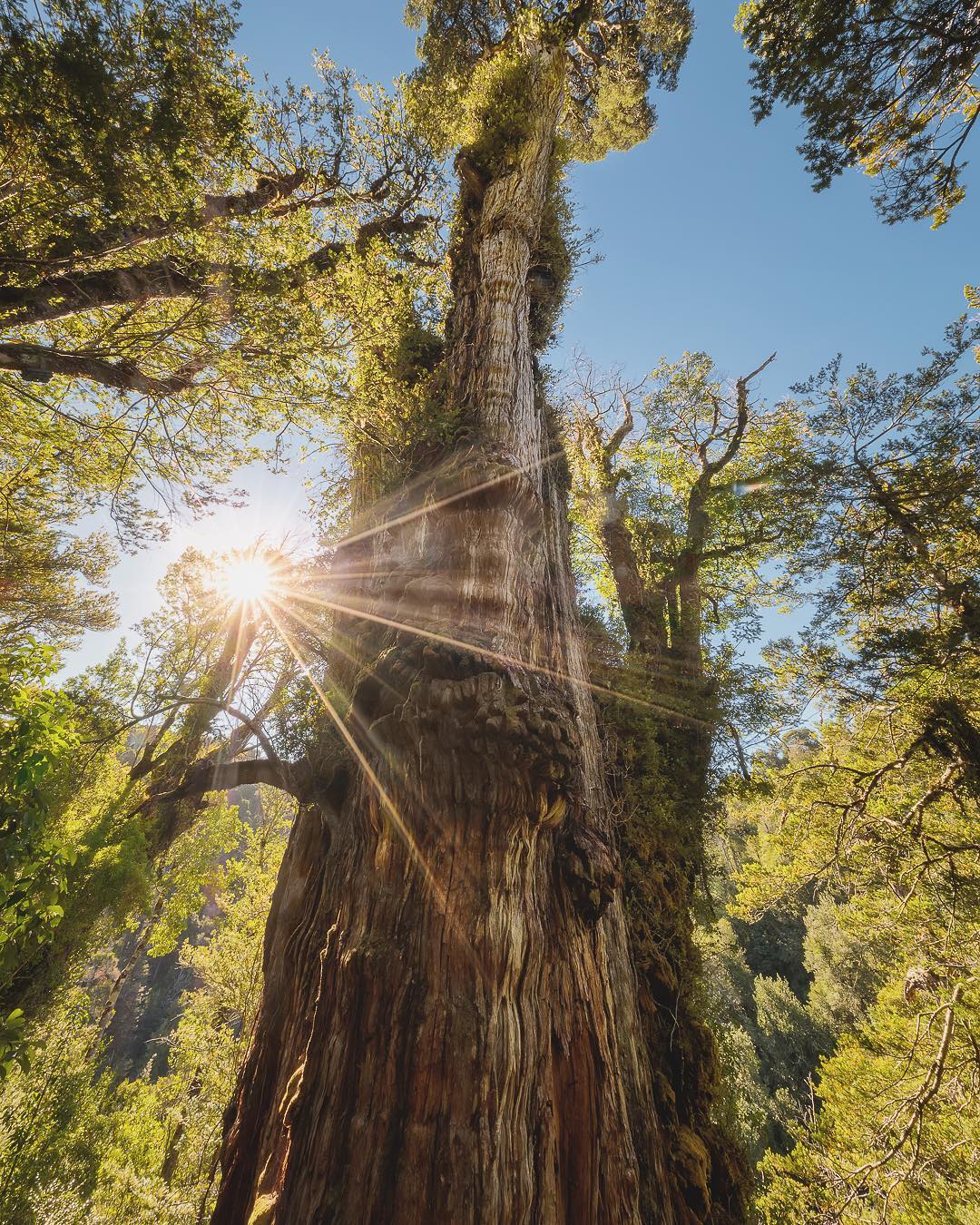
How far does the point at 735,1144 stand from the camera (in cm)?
290

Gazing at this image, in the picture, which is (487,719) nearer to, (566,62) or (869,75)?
(869,75)

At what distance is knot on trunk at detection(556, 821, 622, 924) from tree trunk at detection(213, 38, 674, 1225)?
1 centimetres

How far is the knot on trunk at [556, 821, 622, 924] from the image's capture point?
2.50 m

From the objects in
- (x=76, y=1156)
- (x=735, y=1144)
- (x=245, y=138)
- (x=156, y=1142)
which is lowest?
(x=156, y=1142)

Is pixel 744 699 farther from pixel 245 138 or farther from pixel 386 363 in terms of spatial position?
pixel 245 138

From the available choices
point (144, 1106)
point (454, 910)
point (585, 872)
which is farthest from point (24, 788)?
point (144, 1106)

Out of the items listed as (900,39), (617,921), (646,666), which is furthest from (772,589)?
(617,921)

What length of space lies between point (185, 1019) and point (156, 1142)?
3559mm

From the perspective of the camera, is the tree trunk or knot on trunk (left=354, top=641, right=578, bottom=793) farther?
knot on trunk (left=354, top=641, right=578, bottom=793)

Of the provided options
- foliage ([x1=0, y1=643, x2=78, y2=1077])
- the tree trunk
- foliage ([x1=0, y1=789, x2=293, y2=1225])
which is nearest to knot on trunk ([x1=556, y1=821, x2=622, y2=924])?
the tree trunk

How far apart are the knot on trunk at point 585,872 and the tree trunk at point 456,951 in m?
0.01

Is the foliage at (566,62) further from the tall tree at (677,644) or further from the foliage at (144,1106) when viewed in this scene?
the foliage at (144,1106)

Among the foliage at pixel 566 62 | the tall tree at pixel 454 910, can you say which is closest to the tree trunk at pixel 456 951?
the tall tree at pixel 454 910

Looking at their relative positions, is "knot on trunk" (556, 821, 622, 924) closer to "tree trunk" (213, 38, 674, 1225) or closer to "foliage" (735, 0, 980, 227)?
"tree trunk" (213, 38, 674, 1225)
